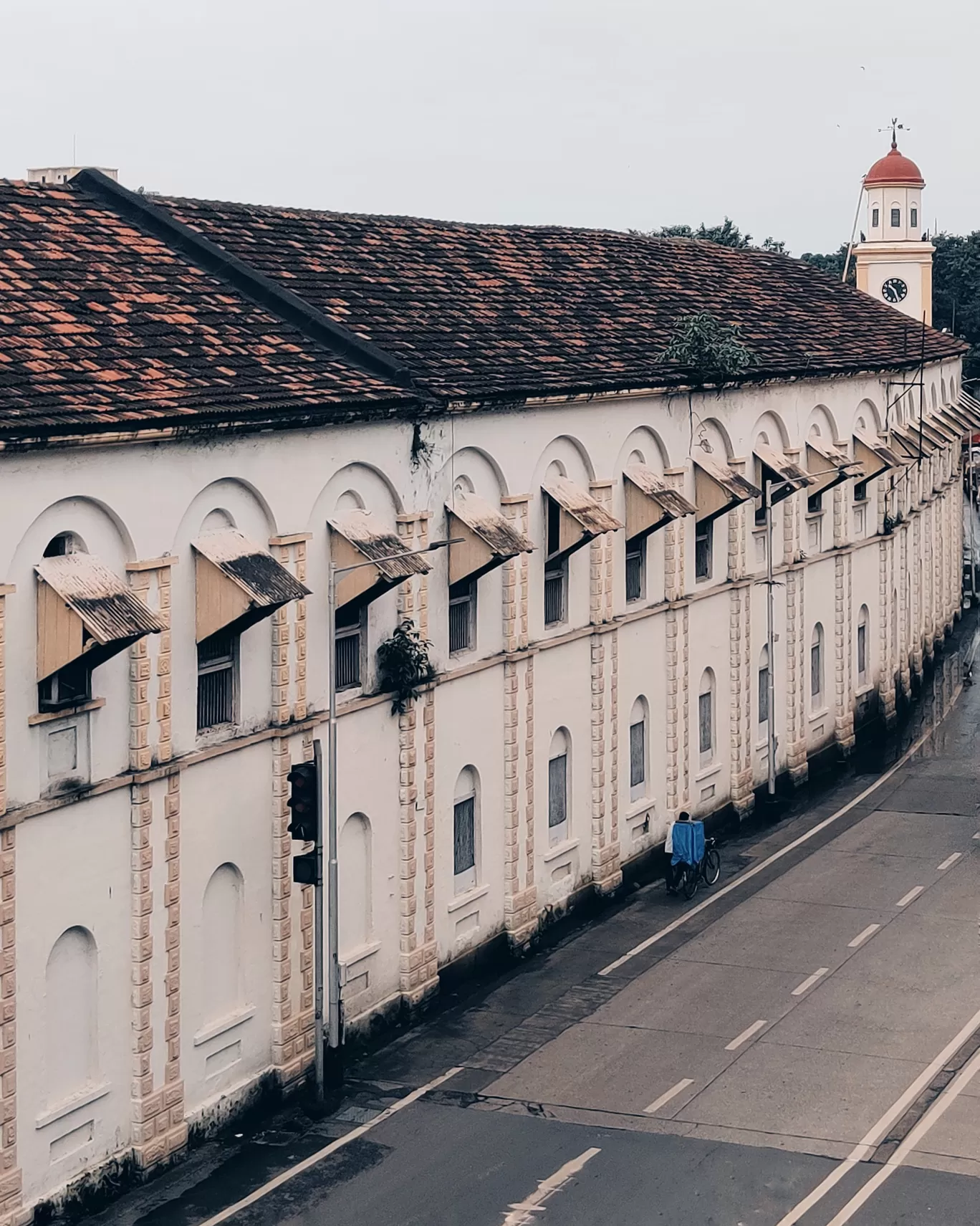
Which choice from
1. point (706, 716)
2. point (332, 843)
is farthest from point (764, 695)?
point (332, 843)

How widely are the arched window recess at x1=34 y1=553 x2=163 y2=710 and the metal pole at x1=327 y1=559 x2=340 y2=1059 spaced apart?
333cm

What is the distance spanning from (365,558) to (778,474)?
1525 cm

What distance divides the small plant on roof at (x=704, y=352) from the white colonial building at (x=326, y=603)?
45 centimetres

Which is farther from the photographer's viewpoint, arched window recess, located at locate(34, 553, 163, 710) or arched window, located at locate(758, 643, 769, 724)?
arched window, located at locate(758, 643, 769, 724)

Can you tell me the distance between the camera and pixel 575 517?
3109cm

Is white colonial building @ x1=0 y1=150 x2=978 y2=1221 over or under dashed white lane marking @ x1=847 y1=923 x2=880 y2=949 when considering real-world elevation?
over

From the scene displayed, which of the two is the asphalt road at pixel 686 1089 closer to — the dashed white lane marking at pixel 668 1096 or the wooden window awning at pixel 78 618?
the dashed white lane marking at pixel 668 1096

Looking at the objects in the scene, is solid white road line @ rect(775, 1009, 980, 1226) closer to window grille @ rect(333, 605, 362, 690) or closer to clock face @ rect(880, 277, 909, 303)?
window grille @ rect(333, 605, 362, 690)

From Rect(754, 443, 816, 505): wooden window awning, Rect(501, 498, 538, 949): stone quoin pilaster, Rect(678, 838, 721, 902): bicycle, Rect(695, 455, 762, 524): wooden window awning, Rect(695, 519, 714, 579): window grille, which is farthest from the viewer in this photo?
Rect(754, 443, 816, 505): wooden window awning

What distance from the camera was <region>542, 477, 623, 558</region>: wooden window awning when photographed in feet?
102

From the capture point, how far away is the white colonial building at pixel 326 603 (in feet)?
70.0

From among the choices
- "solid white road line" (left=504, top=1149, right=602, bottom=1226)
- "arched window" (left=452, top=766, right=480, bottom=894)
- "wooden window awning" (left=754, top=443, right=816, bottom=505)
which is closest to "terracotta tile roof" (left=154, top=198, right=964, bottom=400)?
"wooden window awning" (left=754, top=443, right=816, bottom=505)

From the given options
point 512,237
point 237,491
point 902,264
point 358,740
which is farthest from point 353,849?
point 902,264

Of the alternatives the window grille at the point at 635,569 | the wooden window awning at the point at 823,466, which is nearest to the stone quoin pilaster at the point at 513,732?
the window grille at the point at 635,569
